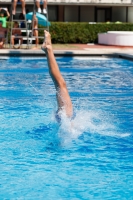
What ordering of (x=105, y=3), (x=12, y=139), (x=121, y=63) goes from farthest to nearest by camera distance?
(x=105, y=3), (x=121, y=63), (x=12, y=139)

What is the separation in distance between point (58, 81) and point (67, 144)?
2.85 ft

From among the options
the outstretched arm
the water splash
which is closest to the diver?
the outstretched arm

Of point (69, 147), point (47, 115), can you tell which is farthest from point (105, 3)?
point (69, 147)

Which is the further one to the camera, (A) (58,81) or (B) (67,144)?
(A) (58,81)

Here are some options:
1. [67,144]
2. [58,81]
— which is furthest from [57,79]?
[67,144]

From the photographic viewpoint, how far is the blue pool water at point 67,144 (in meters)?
5.14

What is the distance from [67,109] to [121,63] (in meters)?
10.6

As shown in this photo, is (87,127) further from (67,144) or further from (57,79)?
(57,79)

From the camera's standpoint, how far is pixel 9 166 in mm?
5820

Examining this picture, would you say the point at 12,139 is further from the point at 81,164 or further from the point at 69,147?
the point at 81,164

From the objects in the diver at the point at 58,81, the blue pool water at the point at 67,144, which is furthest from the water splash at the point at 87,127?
the diver at the point at 58,81

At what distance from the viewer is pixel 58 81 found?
270 inches

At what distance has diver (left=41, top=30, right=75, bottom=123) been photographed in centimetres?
677

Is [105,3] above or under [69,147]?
above
